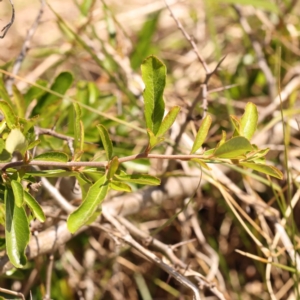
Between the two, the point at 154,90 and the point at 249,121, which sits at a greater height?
the point at 154,90

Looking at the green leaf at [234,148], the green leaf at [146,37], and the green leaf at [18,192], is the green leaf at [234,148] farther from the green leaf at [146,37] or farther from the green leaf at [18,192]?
the green leaf at [146,37]

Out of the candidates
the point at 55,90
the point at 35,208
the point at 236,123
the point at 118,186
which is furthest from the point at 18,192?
the point at 55,90

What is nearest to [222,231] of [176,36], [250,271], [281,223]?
[250,271]

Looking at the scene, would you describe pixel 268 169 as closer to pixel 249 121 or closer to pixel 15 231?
pixel 249 121

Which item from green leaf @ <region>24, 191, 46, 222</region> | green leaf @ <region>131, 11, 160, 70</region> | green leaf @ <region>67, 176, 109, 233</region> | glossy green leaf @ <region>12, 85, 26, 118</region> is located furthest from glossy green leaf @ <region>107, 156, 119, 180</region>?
green leaf @ <region>131, 11, 160, 70</region>

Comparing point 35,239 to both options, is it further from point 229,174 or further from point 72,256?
point 229,174

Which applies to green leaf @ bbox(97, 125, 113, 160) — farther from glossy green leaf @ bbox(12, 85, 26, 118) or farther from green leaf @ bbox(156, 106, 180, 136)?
glossy green leaf @ bbox(12, 85, 26, 118)
